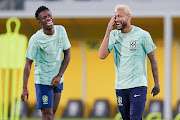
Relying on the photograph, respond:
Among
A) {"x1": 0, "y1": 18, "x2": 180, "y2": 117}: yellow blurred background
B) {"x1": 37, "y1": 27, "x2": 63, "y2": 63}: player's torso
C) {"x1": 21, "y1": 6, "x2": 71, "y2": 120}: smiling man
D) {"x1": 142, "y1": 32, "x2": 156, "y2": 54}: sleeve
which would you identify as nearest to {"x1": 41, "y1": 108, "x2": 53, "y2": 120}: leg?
{"x1": 21, "y1": 6, "x2": 71, "y2": 120}: smiling man

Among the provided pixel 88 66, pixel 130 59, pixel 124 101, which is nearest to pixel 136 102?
pixel 124 101

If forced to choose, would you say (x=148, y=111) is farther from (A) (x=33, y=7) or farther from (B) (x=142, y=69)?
(B) (x=142, y=69)

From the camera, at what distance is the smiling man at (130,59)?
7.46 metres

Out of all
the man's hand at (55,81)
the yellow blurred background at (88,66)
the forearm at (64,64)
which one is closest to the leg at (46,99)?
the man's hand at (55,81)

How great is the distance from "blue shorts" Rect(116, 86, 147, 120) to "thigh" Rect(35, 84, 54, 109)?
1.20 metres

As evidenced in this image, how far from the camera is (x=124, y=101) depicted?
7.62m

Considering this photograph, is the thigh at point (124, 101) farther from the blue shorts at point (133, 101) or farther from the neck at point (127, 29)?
the neck at point (127, 29)

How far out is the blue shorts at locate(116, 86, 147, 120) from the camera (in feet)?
24.5

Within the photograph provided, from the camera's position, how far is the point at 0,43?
549 inches

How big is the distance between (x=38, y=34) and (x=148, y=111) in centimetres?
956

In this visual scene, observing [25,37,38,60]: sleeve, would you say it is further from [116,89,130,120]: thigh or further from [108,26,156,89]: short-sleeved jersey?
[116,89,130,120]: thigh

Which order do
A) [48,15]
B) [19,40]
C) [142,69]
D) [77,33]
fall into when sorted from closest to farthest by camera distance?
[142,69] → [48,15] → [19,40] → [77,33]

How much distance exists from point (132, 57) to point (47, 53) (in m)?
1.42

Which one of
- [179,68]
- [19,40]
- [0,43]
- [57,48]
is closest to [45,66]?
[57,48]
